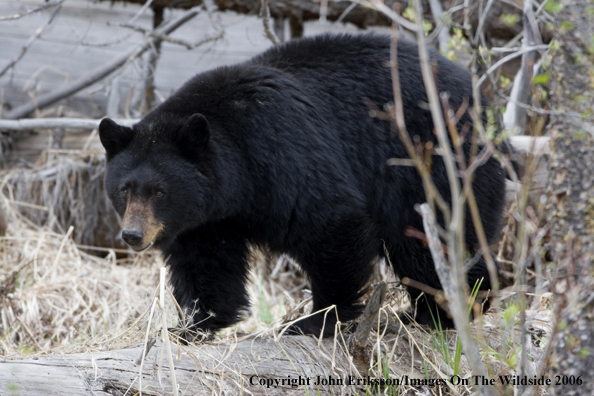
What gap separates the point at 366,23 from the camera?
7.52 meters

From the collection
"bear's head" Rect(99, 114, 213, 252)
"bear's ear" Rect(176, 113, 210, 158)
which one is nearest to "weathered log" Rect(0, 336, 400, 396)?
"bear's head" Rect(99, 114, 213, 252)

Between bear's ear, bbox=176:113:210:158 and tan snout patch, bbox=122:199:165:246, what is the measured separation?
391 mm

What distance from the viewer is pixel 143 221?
3.61m

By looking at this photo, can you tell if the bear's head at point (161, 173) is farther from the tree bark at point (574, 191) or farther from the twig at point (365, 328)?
the tree bark at point (574, 191)

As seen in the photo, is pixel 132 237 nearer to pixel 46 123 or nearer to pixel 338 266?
pixel 338 266

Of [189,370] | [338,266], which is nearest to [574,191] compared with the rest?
[338,266]

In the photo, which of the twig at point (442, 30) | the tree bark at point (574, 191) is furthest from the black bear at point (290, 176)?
the twig at point (442, 30)

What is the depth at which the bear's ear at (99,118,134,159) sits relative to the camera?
3.75 m

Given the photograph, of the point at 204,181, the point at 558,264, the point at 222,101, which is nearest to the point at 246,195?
the point at 204,181

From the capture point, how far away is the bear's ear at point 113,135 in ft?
12.3

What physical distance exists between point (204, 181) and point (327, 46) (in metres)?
1.20

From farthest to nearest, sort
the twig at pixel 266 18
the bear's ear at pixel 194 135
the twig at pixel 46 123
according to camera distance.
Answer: the twig at pixel 46 123, the twig at pixel 266 18, the bear's ear at pixel 194 135

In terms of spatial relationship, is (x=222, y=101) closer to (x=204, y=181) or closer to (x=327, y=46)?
(x=204, y=181)

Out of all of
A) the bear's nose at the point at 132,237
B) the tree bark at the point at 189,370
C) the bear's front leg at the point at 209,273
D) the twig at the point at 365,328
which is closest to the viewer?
the tree bark at the point at 189,370
